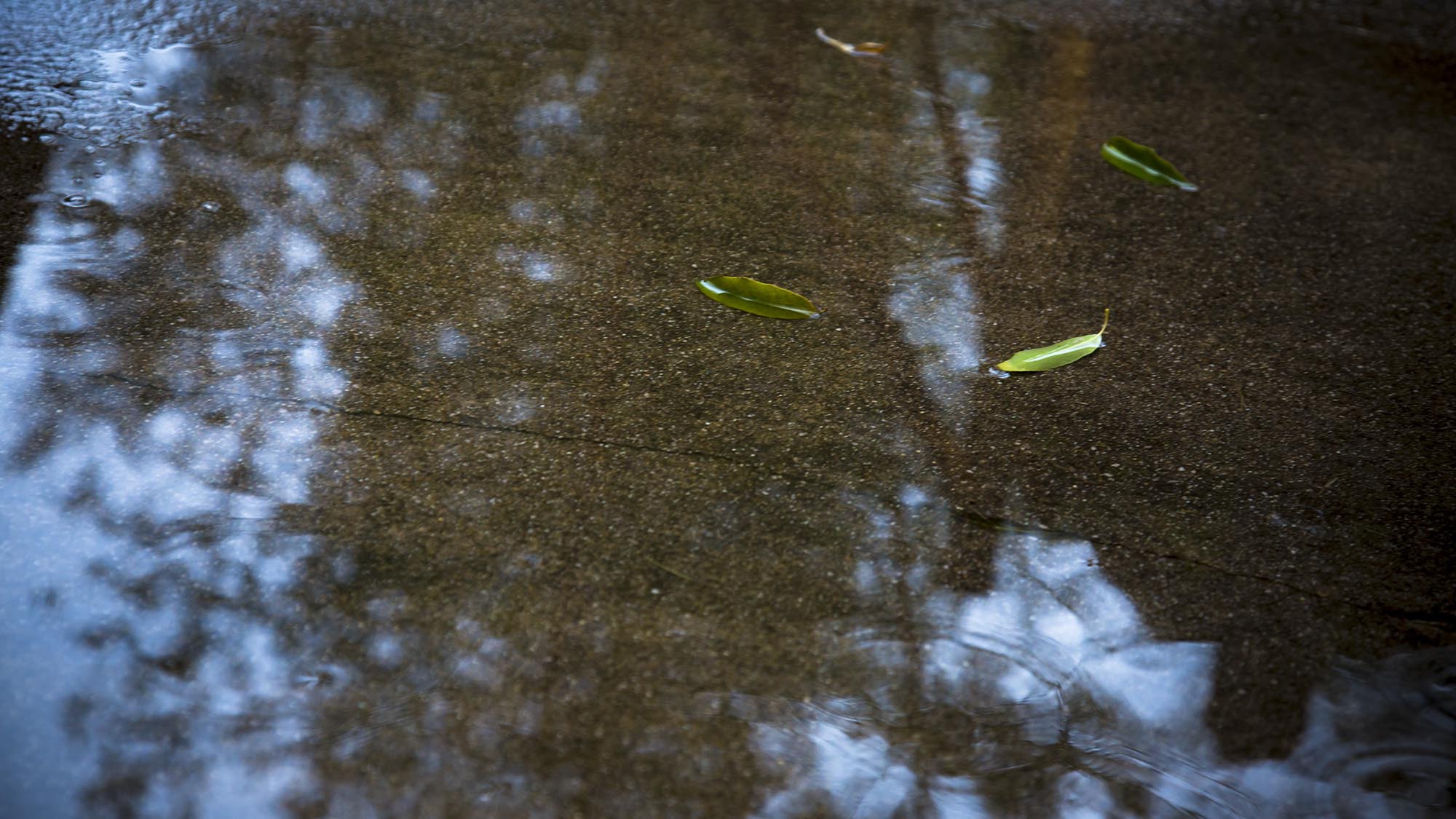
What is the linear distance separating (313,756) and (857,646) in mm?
646

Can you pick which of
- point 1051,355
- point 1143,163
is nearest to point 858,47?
point 1143,163

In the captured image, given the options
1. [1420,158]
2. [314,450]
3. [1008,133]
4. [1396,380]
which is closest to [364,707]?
[314,450]

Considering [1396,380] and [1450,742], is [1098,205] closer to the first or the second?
[1396,380]

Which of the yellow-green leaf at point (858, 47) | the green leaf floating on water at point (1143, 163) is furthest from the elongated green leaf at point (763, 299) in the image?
the yellow-green leaf at point (858, 47)

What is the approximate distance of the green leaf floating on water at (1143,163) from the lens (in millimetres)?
2322

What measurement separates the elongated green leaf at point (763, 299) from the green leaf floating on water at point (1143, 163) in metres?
0.94

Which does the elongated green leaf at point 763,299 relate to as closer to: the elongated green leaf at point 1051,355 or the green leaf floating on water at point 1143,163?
the elongated green leaf at point 1051,355

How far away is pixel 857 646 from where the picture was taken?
1336 mm

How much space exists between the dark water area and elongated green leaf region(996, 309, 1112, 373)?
0.10 feet

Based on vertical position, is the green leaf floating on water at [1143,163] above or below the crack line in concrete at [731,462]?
above

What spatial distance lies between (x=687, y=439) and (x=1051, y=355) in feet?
2.15

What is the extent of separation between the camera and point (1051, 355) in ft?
5.89

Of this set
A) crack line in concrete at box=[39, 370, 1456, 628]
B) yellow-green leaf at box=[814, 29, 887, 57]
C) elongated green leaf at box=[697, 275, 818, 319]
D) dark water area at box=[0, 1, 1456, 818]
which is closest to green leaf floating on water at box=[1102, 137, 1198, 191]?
dark water area at box=[0, 1, 1456, 818]

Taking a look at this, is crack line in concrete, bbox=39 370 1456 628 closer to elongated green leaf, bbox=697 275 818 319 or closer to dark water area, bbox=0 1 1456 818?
dark water area, bbox=0 1 1456 818
